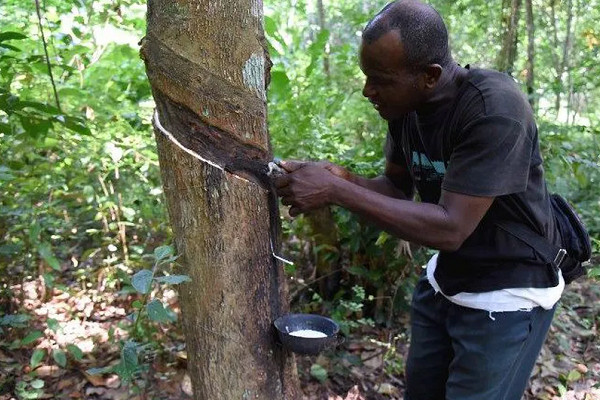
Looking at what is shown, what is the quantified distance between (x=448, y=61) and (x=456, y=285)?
0.78 m

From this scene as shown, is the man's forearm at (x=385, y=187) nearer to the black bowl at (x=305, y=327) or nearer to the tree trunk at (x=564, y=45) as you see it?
the black bowl at (x=305, y=327)

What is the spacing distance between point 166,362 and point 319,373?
2.56 ft

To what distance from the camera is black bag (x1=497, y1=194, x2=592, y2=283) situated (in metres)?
1.87

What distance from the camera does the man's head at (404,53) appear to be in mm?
1699

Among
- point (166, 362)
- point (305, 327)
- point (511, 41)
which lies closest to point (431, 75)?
point (305, 327)

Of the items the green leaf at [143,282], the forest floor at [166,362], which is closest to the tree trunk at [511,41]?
the forest floor at [166,362]

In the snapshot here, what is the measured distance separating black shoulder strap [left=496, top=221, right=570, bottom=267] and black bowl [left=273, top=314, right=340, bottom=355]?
665 millimetres

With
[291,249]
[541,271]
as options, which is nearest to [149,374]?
[291,249]

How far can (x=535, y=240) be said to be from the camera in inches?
74.1

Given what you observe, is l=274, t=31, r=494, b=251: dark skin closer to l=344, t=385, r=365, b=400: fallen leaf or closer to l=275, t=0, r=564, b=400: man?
l=275, t=0, r=564, b=400: man

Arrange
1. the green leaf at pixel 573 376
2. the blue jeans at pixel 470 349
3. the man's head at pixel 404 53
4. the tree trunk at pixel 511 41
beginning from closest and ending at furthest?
the man's head at pixel 404 53, the blue jeans at pixel 470 349, the green leaf at pixel 573 376, the tree trunk at pixel 511 41

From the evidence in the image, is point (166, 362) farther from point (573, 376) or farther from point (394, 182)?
point (573, 376)


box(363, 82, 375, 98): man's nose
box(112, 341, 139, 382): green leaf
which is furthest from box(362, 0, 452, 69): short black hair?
box(112, 341, 139, 382): green leaf

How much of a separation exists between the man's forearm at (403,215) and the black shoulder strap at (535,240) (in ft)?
→ 0.88
